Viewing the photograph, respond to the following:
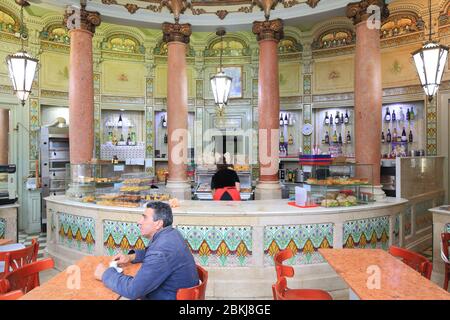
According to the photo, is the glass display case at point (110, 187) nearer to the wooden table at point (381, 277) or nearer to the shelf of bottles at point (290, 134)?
the wooden table at point (381, 277)

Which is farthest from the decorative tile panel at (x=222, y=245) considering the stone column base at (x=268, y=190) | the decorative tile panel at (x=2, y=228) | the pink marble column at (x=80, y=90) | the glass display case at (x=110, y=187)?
the decorative tile panel at (x=2, y=228)

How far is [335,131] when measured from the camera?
33.6 feet

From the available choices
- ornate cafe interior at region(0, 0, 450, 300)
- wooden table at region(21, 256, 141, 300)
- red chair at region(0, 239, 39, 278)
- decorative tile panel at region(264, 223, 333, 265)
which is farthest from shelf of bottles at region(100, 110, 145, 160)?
wooden table at region(21, 256, 141, 300)

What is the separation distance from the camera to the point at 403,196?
6246 mm

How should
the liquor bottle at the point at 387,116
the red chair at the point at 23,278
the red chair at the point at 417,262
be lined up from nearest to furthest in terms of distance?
the red chair at the point at 23,278 < the red chair at the point at 417,262 < the liquor bottle at the point at 387,116

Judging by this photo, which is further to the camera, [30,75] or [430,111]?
[430,111]

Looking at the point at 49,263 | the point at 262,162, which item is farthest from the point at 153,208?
the point at 262,162

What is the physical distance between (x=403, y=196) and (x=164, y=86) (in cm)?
775

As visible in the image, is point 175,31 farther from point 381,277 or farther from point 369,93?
point 381,277

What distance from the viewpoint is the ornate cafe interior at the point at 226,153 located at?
302 cm

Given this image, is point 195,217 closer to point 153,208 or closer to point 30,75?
point 153,208

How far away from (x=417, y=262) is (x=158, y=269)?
93.1 inches

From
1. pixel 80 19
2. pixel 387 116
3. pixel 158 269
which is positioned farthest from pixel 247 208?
pixel 387 116

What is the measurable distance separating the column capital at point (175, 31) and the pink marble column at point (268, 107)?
159cm
